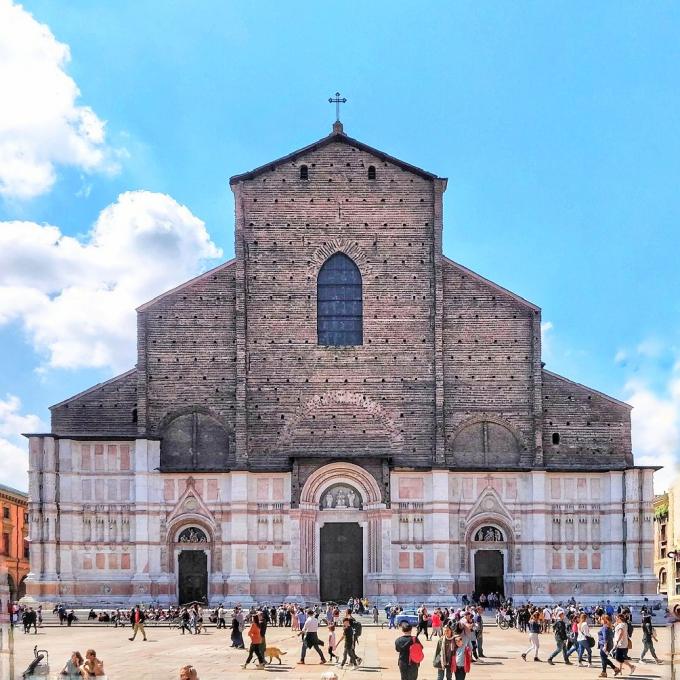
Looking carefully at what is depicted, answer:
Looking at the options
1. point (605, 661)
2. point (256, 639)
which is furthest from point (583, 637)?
point (256, 639)

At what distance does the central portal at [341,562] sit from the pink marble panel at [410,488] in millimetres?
2005

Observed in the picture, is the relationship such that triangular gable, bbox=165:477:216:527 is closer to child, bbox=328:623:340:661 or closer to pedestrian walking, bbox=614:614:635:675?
child, bbox=328:623:340:661

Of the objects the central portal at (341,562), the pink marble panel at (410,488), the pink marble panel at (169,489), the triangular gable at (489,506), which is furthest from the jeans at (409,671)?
the pink marble panel at (169,489)

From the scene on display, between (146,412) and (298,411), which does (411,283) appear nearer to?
(298,411)

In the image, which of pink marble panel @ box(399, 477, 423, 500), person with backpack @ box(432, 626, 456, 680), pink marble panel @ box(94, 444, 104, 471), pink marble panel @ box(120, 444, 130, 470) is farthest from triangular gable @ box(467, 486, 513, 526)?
person with backpack @ box(432, 626, 456, 680)

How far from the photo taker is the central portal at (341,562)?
39.1 m

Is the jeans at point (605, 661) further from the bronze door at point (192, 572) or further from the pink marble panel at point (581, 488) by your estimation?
the bronze door at point (192, 572)

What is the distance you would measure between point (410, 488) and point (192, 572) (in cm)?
804

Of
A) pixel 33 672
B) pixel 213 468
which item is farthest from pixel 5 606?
pixel 213 468

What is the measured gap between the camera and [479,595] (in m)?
39.3

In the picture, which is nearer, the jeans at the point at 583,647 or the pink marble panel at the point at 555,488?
the jeans at the point at 583,647

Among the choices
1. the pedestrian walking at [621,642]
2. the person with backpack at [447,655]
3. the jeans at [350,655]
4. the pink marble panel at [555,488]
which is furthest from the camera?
the pink marble panel at [555,488]

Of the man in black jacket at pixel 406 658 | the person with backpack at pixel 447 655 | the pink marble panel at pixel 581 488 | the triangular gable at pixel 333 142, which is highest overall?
the triangular gable at pixel 333 142

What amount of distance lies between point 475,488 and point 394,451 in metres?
3.10
